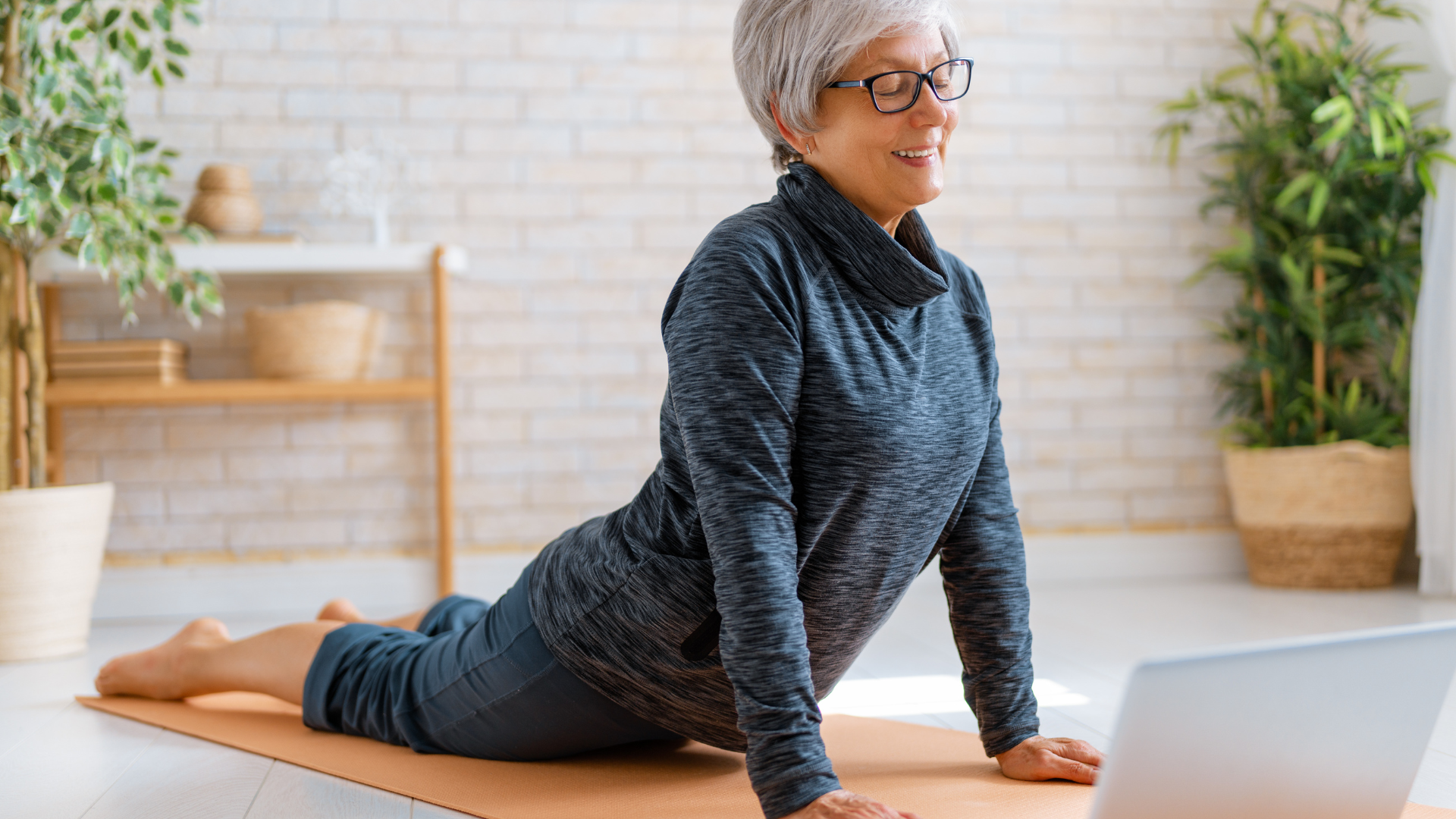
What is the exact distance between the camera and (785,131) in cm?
123

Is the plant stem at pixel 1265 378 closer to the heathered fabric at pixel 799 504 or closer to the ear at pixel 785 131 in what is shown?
the heathered fabric at pixel 799 504

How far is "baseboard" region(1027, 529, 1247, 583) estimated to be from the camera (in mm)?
3471

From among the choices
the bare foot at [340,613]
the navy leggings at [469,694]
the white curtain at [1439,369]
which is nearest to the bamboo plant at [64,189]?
the bare foot at [340,613]

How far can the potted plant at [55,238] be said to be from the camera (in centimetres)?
240

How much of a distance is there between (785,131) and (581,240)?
2.17 m

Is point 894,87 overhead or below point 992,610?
overhead

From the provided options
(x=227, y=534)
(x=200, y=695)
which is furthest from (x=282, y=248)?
(x=200, y=695)

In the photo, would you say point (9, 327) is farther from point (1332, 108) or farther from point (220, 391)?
point (1332, 108)

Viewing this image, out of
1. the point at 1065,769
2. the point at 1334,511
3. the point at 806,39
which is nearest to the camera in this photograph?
the point at 806,39

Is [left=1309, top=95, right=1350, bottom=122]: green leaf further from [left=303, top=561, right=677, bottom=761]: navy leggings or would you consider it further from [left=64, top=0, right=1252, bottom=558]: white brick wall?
[left=303, top=561, right=677, bottom=761]: navy leggings

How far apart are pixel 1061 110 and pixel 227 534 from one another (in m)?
2.69

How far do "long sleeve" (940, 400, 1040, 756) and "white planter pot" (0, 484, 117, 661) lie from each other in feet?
6.65

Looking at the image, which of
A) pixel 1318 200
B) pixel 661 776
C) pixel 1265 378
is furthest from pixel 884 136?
pixel 1265 378

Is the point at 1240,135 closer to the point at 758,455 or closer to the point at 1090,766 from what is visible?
the point at 1090,766
